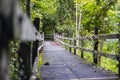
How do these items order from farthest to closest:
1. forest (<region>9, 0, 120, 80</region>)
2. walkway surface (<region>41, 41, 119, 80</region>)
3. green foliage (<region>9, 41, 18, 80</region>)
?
forest (<region>9, 0, 120, 80</region>) → walkway surface (<region>41, 41, 119, 80</region>) → green foliage (<region>9, 41, 18, 80</region>)

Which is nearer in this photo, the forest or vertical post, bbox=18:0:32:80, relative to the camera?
vertical post, bbox=18:0:32:80

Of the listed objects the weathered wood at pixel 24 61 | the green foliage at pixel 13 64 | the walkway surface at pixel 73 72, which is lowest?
the walkway surface at pixel 73 72

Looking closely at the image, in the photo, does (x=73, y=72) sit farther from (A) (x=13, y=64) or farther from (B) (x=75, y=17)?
(B) (x=75, y=17)

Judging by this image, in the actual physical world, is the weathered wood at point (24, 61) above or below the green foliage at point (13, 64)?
above

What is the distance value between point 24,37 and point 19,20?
0.11 meters

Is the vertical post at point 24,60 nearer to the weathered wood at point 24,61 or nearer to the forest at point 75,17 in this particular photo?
the weathered wood at point 24,61

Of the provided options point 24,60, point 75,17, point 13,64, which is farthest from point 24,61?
point 75,17

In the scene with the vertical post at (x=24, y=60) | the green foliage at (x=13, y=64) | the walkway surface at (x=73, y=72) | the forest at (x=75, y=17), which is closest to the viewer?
the vertical post at (x=24, y=60)

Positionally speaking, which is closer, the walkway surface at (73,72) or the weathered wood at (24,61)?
the weathered wood at (24,61)

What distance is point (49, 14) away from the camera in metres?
44.8

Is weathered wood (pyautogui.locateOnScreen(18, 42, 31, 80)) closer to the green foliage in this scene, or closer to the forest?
the green foliage

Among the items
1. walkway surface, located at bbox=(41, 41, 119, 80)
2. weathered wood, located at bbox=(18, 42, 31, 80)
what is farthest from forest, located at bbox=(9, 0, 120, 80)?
A: weathered wood, located at bbox=(18, 42, 31, 80)

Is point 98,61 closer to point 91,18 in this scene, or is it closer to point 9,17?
point 91,18

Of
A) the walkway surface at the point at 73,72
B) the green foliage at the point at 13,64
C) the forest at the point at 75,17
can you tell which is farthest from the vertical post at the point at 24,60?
the forest at the point at 75,17
